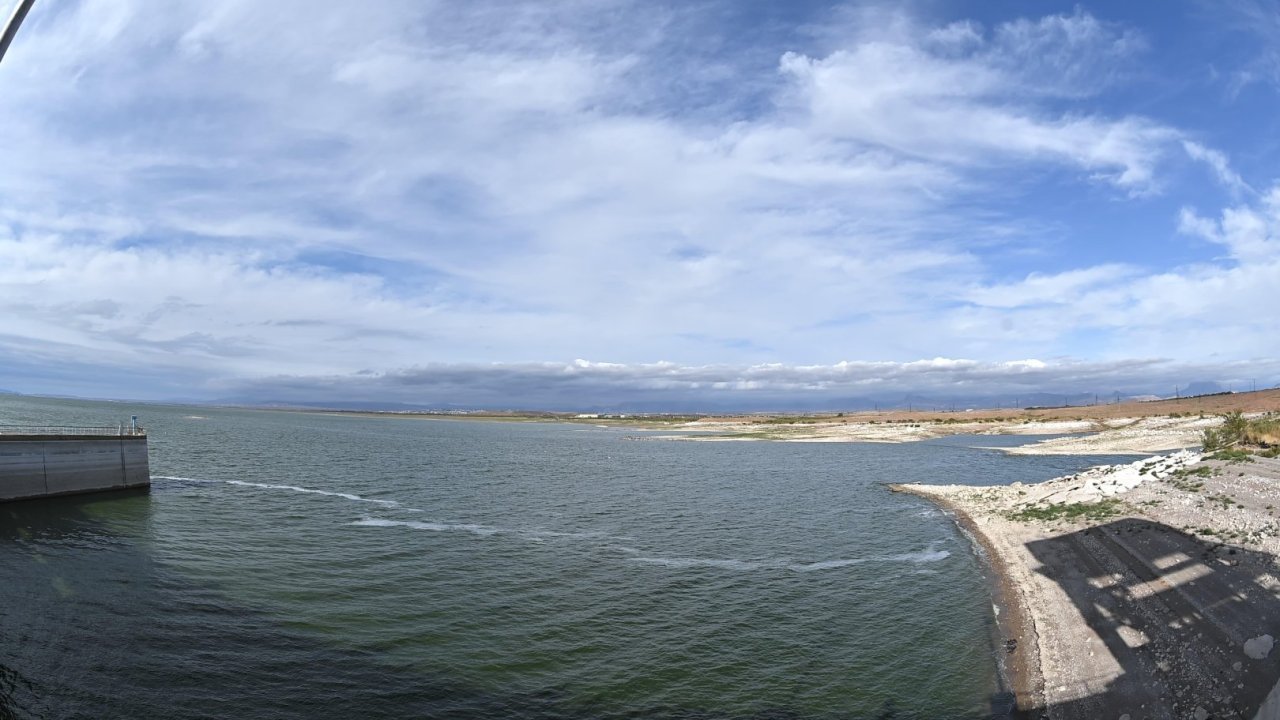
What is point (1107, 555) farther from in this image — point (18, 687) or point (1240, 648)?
point (18, 687)

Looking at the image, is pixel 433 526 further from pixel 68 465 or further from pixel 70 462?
pixel 70 462

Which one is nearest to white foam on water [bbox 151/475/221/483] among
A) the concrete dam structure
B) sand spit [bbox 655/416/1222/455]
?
the concrete dam structure

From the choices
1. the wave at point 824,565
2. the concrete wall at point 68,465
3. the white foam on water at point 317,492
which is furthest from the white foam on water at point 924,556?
the concrete wall at point 68,465

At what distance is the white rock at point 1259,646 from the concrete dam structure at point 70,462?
61.1 meters

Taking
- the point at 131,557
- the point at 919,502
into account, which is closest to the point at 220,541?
the point at 131,557

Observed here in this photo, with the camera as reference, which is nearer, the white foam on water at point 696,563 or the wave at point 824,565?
the wave at point 824,565

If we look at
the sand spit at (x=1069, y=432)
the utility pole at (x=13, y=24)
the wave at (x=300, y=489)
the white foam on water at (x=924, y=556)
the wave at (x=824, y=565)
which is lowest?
the sand spit at (x=1069, y=432)

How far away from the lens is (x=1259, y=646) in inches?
615

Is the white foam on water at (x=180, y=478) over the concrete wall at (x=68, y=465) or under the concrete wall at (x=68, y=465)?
under

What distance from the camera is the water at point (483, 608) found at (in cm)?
1777

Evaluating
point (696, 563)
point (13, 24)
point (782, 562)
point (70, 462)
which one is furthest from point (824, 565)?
point (70, 462)

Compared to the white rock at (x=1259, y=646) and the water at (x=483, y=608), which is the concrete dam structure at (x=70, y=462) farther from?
the white rock at (x=1259, y=646)

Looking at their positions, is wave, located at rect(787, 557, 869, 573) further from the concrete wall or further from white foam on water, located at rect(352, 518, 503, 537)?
the concrete wall

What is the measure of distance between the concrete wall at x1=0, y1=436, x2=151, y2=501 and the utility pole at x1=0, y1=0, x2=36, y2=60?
148 feet
